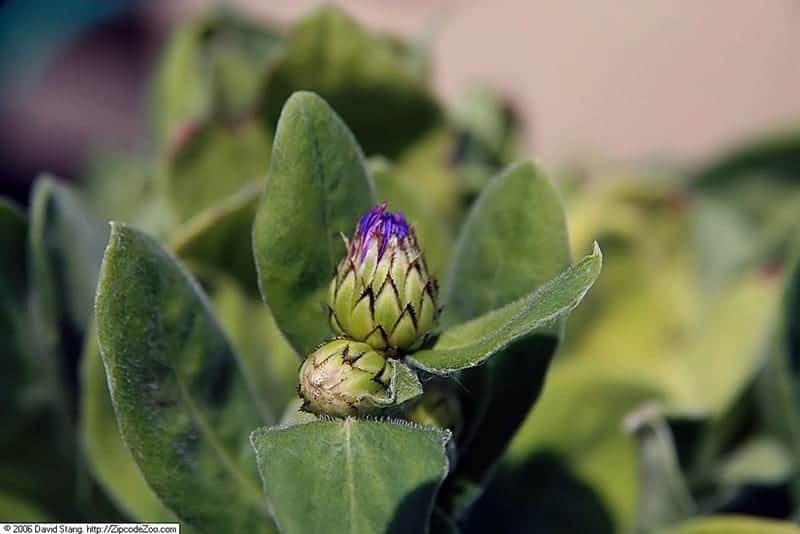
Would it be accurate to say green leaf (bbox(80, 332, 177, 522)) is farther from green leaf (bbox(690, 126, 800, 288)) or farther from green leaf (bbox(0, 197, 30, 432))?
green leaf (bbox(690, 126, 800, 288))

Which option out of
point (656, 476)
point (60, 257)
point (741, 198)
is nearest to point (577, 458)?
point (656, 476)

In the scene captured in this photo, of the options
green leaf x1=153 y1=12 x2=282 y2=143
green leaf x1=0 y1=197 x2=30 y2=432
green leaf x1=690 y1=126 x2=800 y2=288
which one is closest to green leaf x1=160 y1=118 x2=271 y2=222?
green leaf x1=153 y1=12 x2=282 y2=143

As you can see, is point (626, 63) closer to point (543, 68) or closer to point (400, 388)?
point (543, 68)

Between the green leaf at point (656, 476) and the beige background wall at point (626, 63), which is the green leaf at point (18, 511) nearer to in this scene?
the green leaf at point (656, 476)

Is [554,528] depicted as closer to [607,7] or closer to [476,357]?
[476,357]

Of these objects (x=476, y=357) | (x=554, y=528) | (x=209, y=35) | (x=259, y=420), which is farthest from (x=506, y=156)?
(x=476, y=357)
